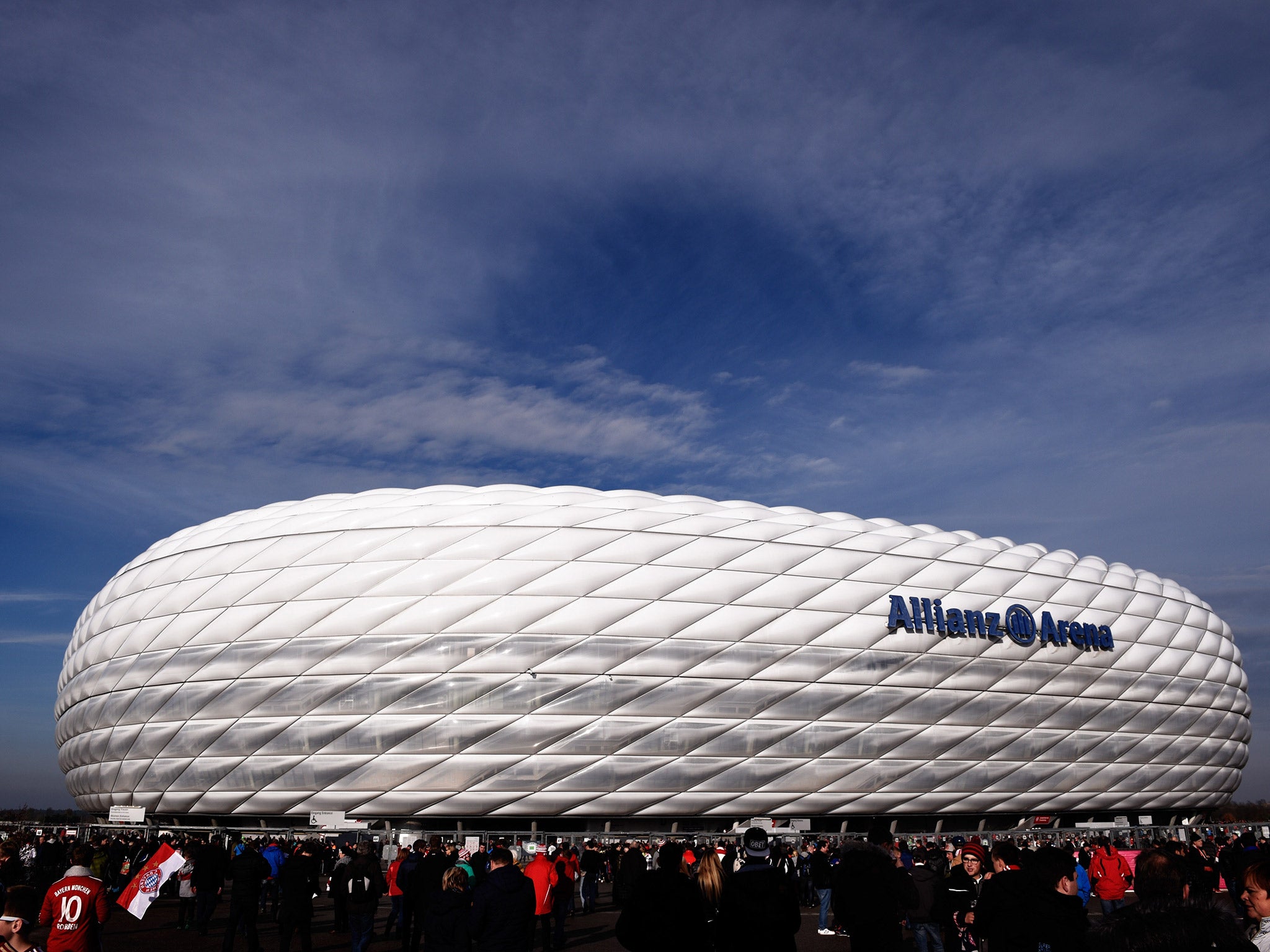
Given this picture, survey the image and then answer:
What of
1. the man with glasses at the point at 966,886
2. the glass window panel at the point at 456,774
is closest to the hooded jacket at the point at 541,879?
the man with glasses at the point at 966,886

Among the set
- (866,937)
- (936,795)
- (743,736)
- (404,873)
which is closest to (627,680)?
(743,736)

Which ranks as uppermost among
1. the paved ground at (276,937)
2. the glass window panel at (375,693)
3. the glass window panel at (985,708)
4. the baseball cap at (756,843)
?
the glass window panel at (375,693)

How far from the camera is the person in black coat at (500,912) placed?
6.70 meters

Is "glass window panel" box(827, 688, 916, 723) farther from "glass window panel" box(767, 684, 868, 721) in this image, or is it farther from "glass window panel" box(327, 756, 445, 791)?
"glass window panel" box(327, 756, 445, 791)

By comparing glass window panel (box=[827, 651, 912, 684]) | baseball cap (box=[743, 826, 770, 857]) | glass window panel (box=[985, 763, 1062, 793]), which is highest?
glass window panel (box=[827, 651, 912, 684])

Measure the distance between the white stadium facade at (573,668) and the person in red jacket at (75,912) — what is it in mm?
20319

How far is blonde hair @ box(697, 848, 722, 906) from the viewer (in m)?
5.50

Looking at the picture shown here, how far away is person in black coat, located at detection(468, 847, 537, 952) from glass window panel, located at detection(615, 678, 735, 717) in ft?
66.7

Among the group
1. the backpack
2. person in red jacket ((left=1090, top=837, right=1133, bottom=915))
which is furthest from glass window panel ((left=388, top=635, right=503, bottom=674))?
person in red jacket ((left=1090, top=837, right=1133, bottom=915))

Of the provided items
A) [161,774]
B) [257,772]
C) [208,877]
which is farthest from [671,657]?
[161,774]

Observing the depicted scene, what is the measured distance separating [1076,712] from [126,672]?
3189 cm

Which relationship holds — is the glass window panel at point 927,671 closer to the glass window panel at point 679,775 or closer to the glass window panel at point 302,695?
the glass window panel at point 679,775

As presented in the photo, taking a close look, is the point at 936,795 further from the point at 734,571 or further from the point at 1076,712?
the point at 734,571

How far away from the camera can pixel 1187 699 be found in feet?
116
